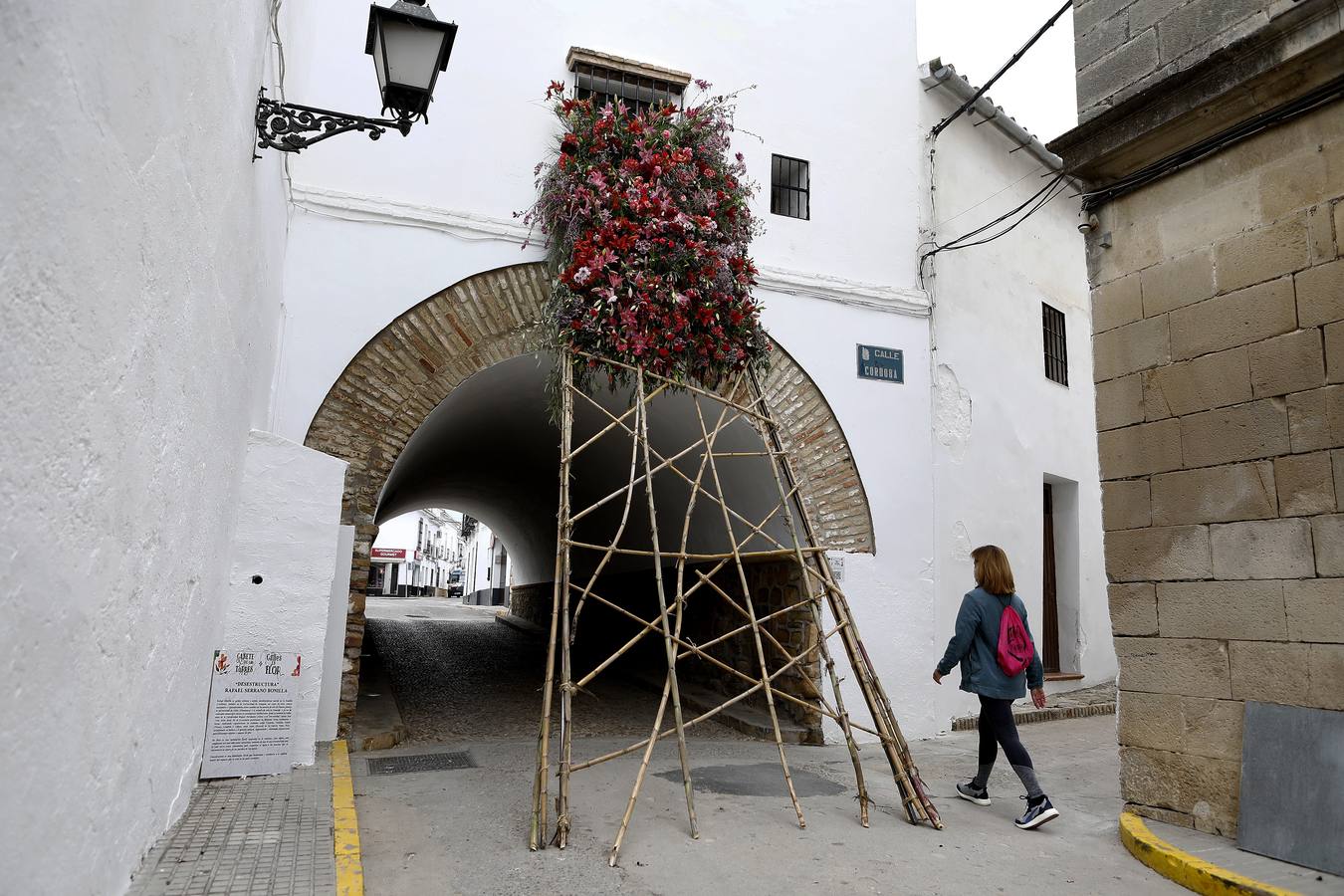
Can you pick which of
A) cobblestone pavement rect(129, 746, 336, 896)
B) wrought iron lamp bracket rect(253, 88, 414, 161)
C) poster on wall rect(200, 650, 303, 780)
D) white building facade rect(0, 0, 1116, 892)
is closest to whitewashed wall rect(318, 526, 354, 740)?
white building facade rect(0, 0, 1116, 892)

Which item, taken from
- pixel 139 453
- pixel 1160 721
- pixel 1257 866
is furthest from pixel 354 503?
pixel 1257 866

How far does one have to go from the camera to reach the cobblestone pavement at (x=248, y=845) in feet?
10.8

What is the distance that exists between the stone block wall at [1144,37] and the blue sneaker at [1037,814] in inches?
151

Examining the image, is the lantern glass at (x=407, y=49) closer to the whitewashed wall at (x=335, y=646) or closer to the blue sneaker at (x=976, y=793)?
the whitewashed wall at (x=335, y=646)

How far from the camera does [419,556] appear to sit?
4516cm

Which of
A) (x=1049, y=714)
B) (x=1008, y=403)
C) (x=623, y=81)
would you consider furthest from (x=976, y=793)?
(x=623, y=81)

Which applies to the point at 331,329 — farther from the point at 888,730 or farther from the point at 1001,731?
the point at 1001,731

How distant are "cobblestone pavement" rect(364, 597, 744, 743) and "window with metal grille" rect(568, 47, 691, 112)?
15.4 ft

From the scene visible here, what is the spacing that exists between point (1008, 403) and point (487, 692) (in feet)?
19.4

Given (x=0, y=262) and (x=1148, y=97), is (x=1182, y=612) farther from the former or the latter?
(x=0, y=262)

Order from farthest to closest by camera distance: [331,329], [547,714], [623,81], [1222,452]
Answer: [623,81] → [331,329] → [1222,452] → [547,714]

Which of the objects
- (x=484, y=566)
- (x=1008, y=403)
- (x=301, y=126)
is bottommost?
(x=484, y=566)

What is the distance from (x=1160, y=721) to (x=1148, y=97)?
3.29 metres

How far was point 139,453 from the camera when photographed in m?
3.00
